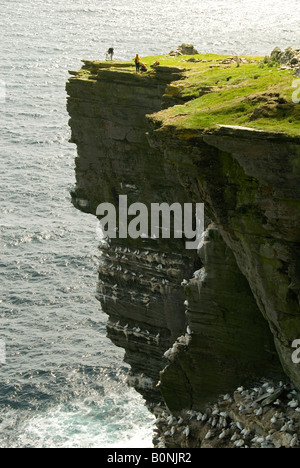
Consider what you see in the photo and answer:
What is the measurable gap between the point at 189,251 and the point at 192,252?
13.8 inches

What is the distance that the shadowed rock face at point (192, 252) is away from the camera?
44.3 metres

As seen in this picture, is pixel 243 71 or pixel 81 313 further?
pixel 81 313

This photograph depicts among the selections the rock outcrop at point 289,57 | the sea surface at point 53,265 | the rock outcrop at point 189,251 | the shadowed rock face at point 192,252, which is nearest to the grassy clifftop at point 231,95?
the rock outcrop at point 189,251

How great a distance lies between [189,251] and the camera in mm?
71625

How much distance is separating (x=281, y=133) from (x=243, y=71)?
2104 cm

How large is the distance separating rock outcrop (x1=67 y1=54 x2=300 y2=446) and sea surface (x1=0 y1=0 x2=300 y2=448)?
8823 millimetres

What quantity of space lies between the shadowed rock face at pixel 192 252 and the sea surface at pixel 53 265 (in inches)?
357

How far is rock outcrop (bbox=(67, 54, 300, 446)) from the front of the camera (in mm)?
44312

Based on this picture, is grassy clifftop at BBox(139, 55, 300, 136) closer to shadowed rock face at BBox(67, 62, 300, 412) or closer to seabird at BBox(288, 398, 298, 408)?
shadowed rock face at BBox(67, 62, 300, 412)

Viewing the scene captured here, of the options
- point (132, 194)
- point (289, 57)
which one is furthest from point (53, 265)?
point (289, 57)

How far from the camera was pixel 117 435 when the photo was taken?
264ft

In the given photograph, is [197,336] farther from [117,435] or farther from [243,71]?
[117,435]

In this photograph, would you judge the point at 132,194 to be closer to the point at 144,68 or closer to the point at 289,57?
the point at 144,68

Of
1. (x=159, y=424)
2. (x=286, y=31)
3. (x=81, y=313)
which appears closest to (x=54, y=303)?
(x=81, y=313)
